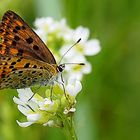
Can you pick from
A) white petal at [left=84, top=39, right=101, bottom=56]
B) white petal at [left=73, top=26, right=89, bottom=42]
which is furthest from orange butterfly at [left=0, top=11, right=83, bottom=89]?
white petal at [left=84, top=39, right=101, bottom=56]

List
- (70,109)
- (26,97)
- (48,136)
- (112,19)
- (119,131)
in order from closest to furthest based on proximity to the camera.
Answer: (70,109), (26,97), (48,136), (119,131), (112,19)

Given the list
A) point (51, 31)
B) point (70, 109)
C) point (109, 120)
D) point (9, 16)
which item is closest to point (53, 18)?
point (51, 31)

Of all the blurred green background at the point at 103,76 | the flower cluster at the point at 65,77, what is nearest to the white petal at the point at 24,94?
the flower cluster at the point at 65,77

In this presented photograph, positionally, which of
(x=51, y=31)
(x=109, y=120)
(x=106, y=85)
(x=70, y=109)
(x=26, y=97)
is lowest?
(x=70, y=109)

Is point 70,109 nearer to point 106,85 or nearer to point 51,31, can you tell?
point 51,31

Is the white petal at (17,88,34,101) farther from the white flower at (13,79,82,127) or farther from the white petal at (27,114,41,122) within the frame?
the white petal at (27,114,41,122)

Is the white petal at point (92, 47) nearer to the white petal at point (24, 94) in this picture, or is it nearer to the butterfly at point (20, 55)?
the butterfly at point (20, 55)
